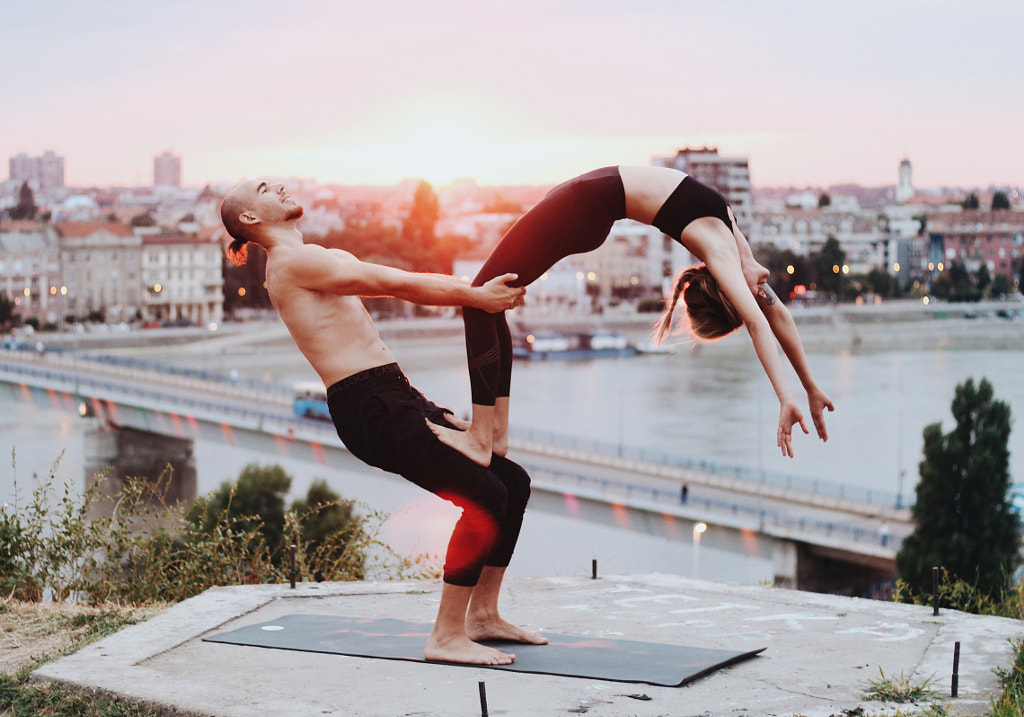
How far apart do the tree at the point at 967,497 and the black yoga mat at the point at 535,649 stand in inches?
510

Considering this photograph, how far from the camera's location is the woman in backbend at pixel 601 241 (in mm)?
2771

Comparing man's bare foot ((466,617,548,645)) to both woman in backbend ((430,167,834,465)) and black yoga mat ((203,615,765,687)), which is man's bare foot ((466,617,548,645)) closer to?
black yoga mat ((203,615,765,687))

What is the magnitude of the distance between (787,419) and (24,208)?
76214 millimetres

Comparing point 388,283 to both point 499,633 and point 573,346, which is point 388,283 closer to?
point 499,633

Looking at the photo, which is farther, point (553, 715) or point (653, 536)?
point (653, 536)

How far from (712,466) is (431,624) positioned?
18.8m

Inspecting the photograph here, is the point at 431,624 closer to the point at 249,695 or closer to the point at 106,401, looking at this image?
the point at 249,695

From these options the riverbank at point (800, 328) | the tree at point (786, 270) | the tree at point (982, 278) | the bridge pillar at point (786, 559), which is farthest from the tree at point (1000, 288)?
the bridge pillar at point (786, 559)

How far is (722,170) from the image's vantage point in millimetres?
80562

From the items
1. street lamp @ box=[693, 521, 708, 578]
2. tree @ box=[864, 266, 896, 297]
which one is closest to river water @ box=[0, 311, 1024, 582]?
street lamp @ box=[693, 521, 708, 578]

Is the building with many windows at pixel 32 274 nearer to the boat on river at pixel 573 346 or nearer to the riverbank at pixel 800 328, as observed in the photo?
the riverbank at pixel 800 328

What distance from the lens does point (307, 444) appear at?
2394 cm

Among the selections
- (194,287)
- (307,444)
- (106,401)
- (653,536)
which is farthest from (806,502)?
(194,287)

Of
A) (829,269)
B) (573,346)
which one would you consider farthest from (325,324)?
(829,269)
